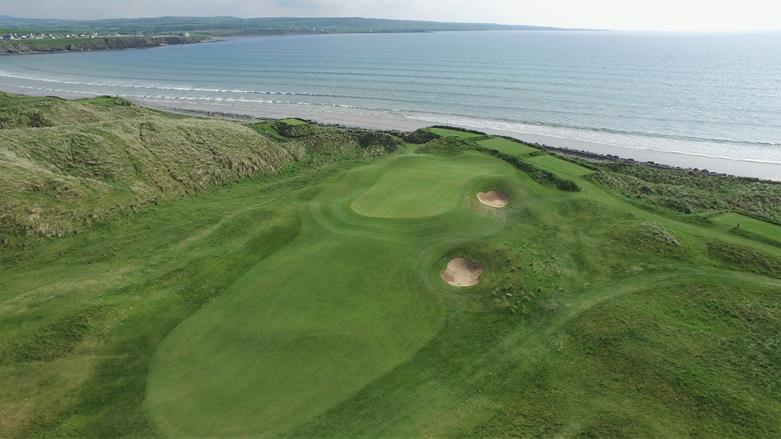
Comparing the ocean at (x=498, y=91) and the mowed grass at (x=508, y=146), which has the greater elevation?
the ocean at (x=498, y=91)

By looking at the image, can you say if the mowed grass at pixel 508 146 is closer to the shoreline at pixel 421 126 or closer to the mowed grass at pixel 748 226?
the shoreline at pixel 421 126

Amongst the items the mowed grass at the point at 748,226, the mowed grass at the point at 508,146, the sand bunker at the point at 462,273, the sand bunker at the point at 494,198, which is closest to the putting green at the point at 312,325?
the sand bunker at the point at 462,273

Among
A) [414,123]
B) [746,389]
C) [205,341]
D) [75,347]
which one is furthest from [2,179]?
[414,123]

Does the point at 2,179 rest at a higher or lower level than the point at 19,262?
higher

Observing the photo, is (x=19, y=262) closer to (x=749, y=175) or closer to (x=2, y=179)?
(x=2, y=179)

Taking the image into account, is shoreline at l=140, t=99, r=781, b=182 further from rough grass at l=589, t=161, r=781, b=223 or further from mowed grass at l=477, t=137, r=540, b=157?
mowed grass at l=477, t=137, r=540, b=157

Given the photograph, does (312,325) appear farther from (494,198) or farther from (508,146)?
(508,146)

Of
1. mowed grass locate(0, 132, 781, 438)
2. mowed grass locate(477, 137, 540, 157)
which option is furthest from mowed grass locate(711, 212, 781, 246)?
mowed grass locate(477, 137, 540, 157)

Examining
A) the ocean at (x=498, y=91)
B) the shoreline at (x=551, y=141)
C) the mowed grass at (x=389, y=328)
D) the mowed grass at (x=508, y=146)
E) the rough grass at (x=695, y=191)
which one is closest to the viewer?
the mowed grass at (x=389, y=328)
